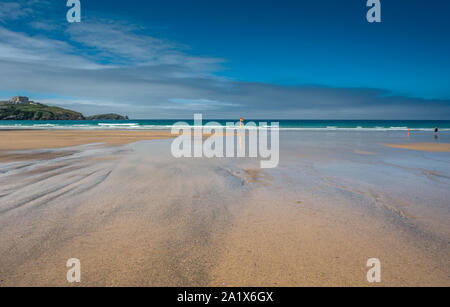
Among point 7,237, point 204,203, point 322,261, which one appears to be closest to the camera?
point 322,261

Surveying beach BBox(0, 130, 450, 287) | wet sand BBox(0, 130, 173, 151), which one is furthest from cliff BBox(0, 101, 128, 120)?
beach BBox(0, 130, 450, 287)

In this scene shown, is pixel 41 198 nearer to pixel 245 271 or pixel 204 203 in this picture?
pixel 204 203

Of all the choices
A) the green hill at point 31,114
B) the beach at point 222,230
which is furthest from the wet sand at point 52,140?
the green hill at point 31,114

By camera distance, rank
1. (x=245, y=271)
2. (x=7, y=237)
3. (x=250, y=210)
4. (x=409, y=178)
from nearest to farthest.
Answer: (x=245, y=271)
(x=7, y=237)
(x=250, y=210)
(x=409, y=178)

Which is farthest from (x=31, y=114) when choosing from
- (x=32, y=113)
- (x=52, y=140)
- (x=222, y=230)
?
(x=222, y=230)

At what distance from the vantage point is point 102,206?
4078 mm

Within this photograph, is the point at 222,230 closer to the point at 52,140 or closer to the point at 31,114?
the point at 52,140

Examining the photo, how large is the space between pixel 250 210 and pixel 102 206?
8.33ft

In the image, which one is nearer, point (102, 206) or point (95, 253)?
point (95, 253)

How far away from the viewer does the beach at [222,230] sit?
2311mm

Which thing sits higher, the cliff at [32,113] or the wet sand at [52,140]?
the cliff at [32,113]

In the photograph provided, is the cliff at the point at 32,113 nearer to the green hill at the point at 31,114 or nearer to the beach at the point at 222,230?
the green hill at the point at 31,114

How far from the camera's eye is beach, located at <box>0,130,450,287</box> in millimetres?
2311
